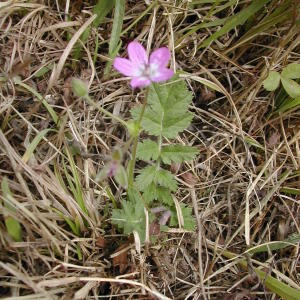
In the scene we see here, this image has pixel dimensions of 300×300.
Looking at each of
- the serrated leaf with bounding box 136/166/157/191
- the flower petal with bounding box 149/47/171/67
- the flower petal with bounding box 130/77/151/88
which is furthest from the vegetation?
the flower petal with bounding box 149/47/171/67

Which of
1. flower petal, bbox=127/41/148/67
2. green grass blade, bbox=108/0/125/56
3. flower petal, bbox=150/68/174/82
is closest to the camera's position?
flower petal, bbox=150/68/174/82

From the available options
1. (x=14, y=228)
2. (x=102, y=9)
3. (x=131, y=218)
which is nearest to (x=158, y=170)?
(x=131, y=218)

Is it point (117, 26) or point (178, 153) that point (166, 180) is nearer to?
point (178, 153)

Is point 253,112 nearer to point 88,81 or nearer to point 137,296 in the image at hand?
point 88,81

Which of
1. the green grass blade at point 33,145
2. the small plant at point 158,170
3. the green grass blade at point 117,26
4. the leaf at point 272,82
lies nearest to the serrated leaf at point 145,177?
the small plant at point 158,170

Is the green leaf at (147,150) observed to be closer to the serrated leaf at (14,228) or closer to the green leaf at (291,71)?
the serrated leaf at (14,228)

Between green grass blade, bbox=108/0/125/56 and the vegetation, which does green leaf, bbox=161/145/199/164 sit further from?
green grass blade, bbox=108/0/125/56

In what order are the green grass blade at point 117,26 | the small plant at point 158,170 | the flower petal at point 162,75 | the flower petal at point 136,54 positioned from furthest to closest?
the green grass blade at point 117,26 → the small plant at point 158,170 → the flower petal at point 136,54 → the flower petal at point 162,75
